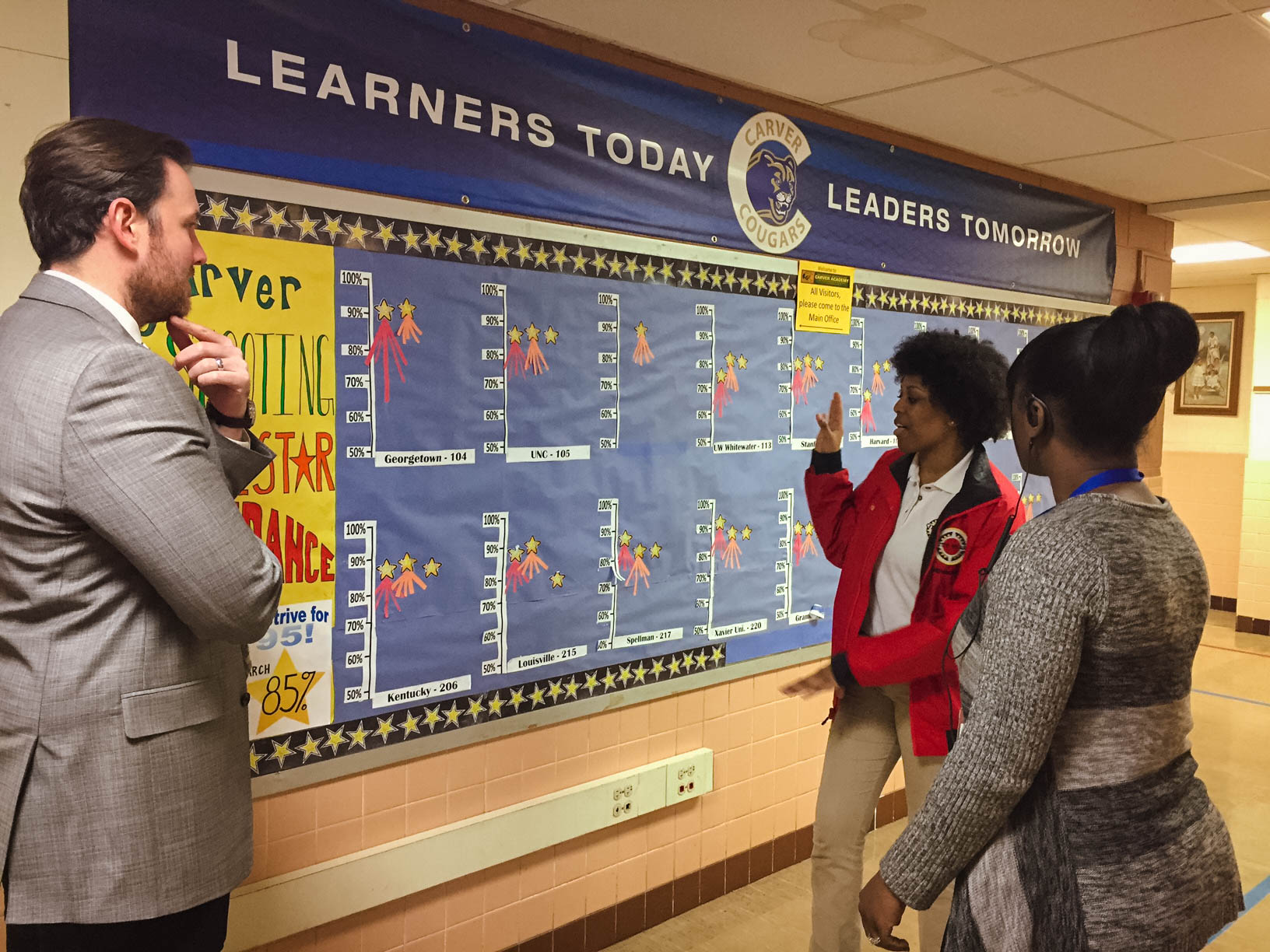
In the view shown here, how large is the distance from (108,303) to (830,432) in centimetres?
187

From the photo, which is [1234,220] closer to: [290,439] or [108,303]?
[290,439]

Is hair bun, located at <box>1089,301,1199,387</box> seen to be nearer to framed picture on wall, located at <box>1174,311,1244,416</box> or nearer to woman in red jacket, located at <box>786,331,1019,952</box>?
woman in red jacket, located at <box>786,331,1019,952</box>

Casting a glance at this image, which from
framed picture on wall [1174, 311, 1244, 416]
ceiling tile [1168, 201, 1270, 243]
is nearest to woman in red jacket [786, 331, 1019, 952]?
ceiling tile [1168, 201, 1270, 243]

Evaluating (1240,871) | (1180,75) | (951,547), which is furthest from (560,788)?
(1180,75)

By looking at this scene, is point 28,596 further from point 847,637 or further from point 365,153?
point 847,637

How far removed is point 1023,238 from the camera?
426cm

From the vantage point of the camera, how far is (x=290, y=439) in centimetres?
211

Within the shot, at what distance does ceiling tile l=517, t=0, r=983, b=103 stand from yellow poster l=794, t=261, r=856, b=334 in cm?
61

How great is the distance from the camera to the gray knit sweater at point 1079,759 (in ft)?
3.92

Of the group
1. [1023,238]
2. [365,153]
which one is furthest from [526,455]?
[1023,238]

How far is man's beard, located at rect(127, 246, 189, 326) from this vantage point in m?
1.37

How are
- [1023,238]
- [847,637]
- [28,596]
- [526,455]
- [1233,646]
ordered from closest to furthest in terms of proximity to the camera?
[28,596]
[847,637]
[526,455]
[1023,238]
[1233,646]

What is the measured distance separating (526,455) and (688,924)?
5.48ft

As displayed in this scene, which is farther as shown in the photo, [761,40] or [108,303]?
[761,40]
